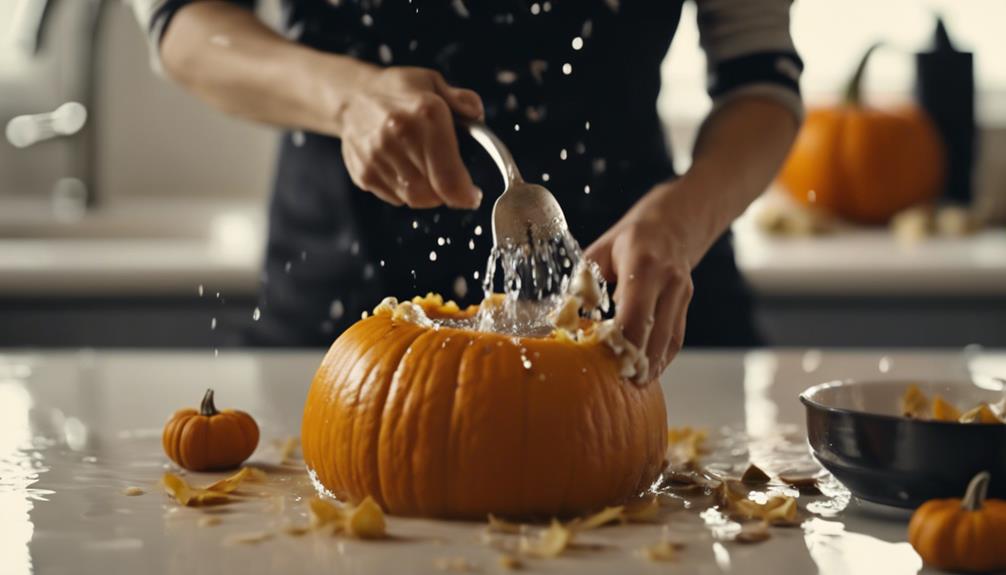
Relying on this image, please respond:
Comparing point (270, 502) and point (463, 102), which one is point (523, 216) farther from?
point (270, 502)

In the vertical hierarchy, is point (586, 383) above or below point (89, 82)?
below

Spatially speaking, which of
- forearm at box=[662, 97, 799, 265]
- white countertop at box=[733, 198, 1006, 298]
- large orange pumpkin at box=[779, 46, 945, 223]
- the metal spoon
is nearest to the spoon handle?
the metal spoon

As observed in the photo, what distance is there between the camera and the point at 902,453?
0.80 m

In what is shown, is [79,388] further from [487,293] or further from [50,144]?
[50,144]

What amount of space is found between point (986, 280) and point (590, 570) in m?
1.49

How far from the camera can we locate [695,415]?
1210mm

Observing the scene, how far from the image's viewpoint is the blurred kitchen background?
6.54ft

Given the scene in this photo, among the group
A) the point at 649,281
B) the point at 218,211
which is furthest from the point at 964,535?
the point at 218,211

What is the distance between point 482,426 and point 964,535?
0.93 feet

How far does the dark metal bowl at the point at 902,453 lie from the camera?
0.79m

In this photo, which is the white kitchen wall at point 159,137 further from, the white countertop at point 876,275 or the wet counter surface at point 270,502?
the wet counter surface at point 270,502

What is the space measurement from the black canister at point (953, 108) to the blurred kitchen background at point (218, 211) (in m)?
0.02

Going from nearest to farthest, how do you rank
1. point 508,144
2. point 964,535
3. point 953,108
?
point 964,535
point 508,144
point 953,108

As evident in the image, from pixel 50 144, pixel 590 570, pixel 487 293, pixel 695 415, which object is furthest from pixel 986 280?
pixel 50 144
